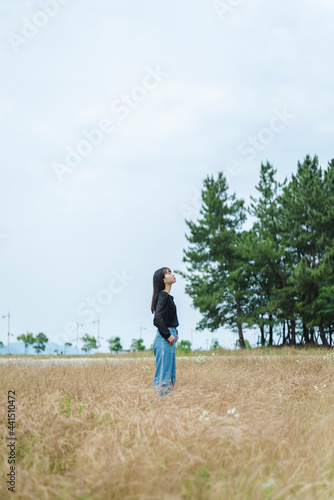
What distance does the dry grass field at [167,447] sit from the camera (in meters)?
3.39

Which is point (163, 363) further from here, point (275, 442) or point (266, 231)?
point (266, 231)

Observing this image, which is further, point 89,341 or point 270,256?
point 89,341

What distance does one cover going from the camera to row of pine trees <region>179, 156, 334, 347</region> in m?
27.4

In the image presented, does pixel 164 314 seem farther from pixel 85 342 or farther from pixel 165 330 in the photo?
pixel 85 342

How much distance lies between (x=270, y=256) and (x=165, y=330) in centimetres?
2218

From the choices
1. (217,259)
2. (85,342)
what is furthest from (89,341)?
(217,259)

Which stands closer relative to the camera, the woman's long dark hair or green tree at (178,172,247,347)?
the woman's long dark hair

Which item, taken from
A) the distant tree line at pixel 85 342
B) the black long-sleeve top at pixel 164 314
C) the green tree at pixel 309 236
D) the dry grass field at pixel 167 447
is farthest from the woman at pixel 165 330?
the distant tree line at pixel 85 342

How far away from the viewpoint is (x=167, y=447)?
3.93m

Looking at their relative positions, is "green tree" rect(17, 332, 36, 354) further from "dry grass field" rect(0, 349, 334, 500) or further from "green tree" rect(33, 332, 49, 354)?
"dry grass field" rect(0, 349, 334, 500)

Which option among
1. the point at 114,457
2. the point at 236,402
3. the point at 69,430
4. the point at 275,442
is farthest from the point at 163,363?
the point at 114,457

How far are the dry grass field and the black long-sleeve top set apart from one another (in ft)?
2.94

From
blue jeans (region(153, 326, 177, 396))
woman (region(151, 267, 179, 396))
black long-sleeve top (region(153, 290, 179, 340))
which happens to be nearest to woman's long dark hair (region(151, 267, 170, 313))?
woman (region(151, 267, 179, 396))

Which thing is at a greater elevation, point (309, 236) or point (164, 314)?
point (309, 236)
